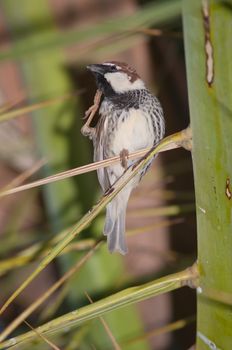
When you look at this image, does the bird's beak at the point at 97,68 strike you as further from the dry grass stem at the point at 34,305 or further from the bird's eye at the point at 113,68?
the dry grass stem at the point at 34,305

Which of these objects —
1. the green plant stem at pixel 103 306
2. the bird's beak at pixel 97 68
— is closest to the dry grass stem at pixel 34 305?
the green plant stem at pixel 103 306

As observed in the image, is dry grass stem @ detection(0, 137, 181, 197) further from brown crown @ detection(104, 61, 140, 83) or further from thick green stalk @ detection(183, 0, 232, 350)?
brown crown @ detection(104, 61, 140, 83)

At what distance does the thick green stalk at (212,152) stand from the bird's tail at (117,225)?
0.45ft

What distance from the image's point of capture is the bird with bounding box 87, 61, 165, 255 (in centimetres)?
79

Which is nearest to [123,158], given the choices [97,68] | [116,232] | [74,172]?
[74,172]

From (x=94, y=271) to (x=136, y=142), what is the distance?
0.79 feet

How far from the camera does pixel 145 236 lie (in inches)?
61.4

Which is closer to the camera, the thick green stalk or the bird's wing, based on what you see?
the thick green stalk

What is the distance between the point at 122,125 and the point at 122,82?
3.3 inches

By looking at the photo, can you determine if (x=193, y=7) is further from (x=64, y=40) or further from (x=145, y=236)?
(x=145, y=236)

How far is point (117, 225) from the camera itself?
85 centimetres

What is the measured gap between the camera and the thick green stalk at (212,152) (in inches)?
18.9

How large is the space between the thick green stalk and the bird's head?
179 millimetres

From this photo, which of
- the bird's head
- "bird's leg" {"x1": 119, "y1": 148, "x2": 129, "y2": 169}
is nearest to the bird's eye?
the bird's head
